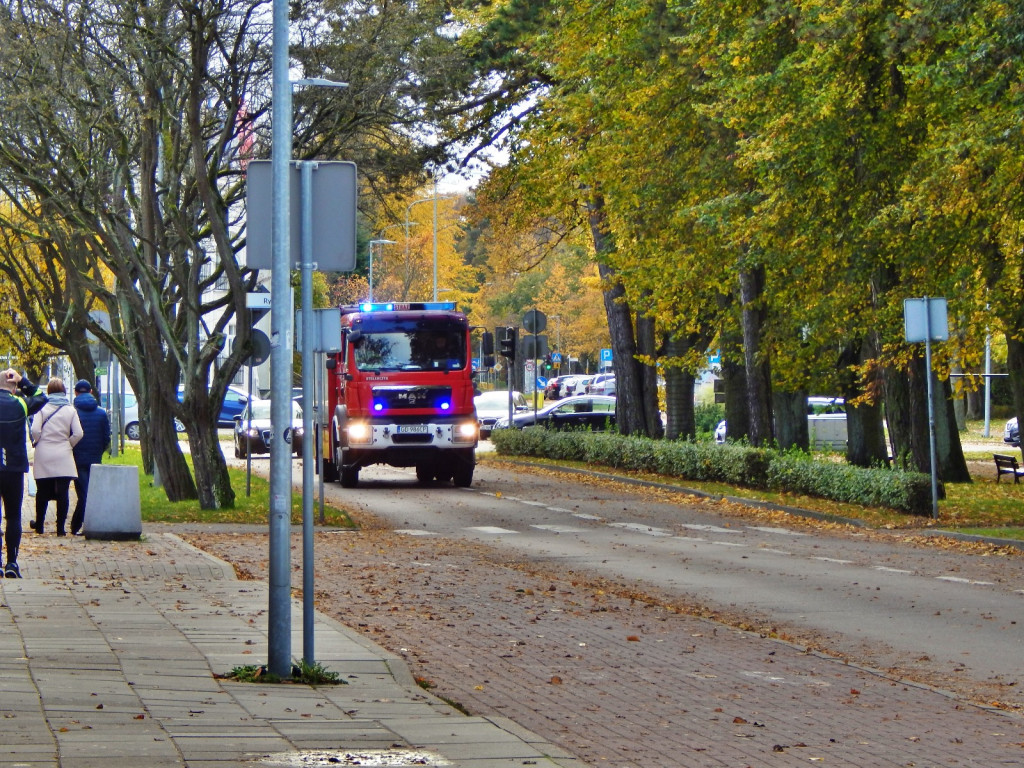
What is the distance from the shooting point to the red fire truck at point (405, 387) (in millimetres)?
27859

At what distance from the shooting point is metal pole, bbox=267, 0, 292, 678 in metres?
8.43

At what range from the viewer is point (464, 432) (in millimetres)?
28047

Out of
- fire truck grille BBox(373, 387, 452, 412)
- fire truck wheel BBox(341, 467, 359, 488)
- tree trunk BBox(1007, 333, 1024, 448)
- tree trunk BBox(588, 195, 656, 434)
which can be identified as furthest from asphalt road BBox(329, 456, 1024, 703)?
tree trunk BBox(588, 195, 656, 434)

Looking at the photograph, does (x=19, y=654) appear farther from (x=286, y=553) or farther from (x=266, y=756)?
(x=266, y=756)

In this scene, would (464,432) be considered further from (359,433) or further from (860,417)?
(860,417)

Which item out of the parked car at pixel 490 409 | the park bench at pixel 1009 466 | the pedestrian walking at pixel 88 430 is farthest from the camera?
the parked car at pixel 490 409

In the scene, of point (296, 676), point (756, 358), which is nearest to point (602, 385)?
point (756, 358)

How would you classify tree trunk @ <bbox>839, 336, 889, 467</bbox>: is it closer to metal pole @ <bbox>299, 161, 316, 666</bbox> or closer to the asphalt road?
the asphalt road

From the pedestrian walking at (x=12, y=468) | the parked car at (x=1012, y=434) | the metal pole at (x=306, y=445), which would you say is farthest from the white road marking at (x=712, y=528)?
the parked car at (x=1012, y=434)

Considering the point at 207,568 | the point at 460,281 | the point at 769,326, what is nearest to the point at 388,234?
the point at 460,281

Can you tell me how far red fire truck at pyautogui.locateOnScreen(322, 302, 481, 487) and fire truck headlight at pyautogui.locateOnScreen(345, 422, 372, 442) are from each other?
18 millimetres

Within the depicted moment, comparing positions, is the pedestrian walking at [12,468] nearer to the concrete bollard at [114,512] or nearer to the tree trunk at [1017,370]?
the concrete bollard at [114,512]

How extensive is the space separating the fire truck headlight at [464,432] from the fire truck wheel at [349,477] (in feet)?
6.82

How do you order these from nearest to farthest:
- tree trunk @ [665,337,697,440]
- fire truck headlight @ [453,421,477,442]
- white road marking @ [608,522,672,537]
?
white road marking @ [608,522,672,537], fire truck headlight @ [453,421,477,442], tree trunk @ [665,337,697,440]
